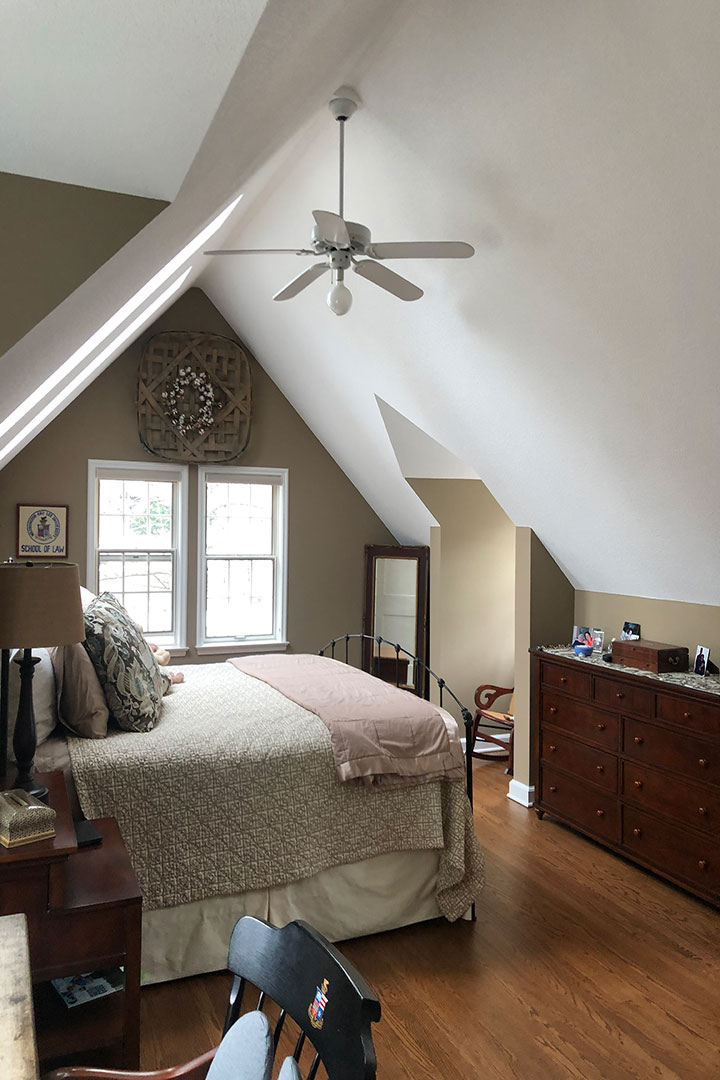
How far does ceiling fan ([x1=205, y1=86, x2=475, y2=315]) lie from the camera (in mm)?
2627

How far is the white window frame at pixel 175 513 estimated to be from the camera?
217 inches

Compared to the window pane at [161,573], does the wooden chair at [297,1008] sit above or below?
below

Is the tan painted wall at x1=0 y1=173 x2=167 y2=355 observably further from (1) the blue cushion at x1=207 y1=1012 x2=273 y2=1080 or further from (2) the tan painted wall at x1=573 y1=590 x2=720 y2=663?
(2) the tan painted wall at x1=573 y1=590 x2=720 y2=663

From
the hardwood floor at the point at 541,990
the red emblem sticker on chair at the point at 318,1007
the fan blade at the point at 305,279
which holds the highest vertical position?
the fan blade at the point at 305,279

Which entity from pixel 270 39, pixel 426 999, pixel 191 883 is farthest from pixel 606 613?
pixel 270 39

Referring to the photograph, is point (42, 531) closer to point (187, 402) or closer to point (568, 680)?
point (187, 402)

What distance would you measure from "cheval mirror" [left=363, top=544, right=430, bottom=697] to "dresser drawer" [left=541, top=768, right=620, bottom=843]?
5.60 feet

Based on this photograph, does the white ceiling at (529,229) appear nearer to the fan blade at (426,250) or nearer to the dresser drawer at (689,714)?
the fan blade at (426,250)

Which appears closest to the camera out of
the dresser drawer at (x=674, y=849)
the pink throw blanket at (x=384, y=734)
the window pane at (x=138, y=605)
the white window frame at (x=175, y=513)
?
the pink throw blanket at (x=384, y=734)

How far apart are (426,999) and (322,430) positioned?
4.19 meters

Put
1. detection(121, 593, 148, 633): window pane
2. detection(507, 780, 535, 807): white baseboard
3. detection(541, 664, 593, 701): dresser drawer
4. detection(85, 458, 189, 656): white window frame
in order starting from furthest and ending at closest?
1. detection(121, 593, 148, 633): window pane
2. detection(85, 458, 189, 656): white window frame
3. detection(507, 780, 535, 807): white baseboard
4. detection(541, 664, 593, 701): dresser drawer

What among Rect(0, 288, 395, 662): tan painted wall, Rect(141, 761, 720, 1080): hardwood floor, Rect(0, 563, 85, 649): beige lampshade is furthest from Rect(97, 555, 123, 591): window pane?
Rect(0, 563, 85, 649): beige lampshade

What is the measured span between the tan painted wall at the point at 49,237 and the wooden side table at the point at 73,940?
1303 millimetres

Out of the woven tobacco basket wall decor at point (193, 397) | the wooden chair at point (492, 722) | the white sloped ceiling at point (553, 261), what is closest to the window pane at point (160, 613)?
the woven tobacco basket wall decor at point (193, 397)
